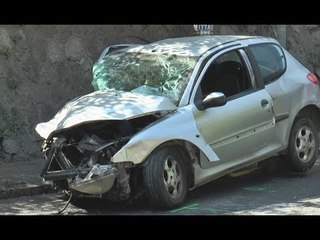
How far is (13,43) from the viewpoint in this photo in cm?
977

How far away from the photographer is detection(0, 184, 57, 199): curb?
736 cm

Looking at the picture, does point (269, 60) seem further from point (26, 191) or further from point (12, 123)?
point (12, 123)

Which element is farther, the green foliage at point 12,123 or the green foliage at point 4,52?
the green foliage at point 4,52

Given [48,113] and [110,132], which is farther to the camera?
[48,113]

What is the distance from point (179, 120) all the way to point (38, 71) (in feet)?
13.7

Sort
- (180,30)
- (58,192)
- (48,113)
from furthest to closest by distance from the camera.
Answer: (180,30) < (48,113) < (58,192)

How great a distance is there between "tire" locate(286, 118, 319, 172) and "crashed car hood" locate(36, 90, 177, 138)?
2198 millimetres

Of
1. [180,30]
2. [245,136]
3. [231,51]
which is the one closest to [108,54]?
[231,51]

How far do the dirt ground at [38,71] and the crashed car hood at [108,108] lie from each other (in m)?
2.41

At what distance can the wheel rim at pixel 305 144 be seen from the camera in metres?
7.96

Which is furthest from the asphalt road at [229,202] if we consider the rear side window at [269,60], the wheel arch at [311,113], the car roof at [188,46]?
the car roof at [188,46]

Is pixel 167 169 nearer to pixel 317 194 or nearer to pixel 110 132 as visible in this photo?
pixel 110 132

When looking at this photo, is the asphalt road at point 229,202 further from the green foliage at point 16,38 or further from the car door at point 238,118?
the green foliage at point 16,38

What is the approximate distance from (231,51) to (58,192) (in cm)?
294
